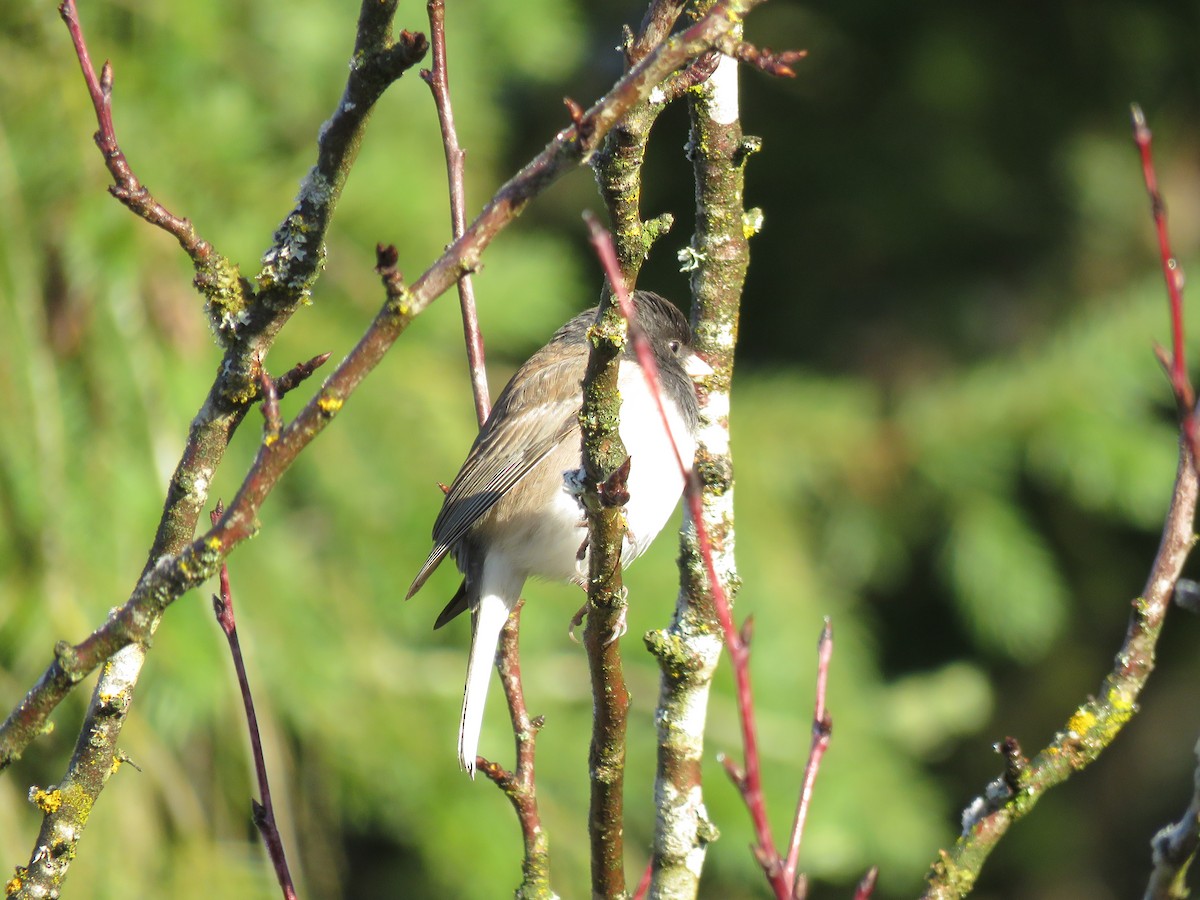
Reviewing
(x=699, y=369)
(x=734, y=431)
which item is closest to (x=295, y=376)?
(x=699, y=369)

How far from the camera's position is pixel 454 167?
6.02ft

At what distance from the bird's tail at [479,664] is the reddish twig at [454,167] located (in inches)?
22.6

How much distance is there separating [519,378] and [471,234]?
1.66 metres

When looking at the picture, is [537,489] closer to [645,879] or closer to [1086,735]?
[645,879]

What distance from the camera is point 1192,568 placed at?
5.29 meters

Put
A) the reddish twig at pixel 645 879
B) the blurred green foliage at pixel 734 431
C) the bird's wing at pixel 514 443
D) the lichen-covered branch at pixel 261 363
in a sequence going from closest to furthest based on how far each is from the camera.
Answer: the lichen-covered branch at pixel 261 363 → the reddish twig at pixel 645 879 → the bird's wing at pixel 514 443 → the blurred green foliage at pixel 734 431

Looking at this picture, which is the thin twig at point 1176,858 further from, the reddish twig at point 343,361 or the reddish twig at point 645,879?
the reddish twig at point 343,361

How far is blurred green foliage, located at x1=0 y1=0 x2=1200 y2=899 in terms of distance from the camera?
2760 mm

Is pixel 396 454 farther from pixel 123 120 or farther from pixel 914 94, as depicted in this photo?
pixel 914 94

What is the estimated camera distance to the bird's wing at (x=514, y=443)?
2.60 m

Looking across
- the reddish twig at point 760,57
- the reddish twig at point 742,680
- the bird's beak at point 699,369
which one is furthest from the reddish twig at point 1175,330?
the bird's beak at point 699,369

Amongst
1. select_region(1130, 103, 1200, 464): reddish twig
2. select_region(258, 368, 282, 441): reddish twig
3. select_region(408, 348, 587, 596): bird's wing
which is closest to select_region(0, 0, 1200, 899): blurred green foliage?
select_region(408, 348, 587, 596): bird's wing

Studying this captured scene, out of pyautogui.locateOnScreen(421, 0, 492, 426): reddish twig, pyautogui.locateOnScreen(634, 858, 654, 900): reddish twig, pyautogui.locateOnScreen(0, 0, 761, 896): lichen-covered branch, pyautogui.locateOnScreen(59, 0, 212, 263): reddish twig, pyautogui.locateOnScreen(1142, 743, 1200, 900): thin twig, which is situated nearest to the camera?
pyautogui.locateOnScreen(0, 0, 761, 896): lichen-covered branch

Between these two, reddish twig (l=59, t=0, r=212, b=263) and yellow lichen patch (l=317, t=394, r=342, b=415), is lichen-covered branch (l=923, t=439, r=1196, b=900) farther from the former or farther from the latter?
reddish twig (l=59, t=0, r=212, b=263)
